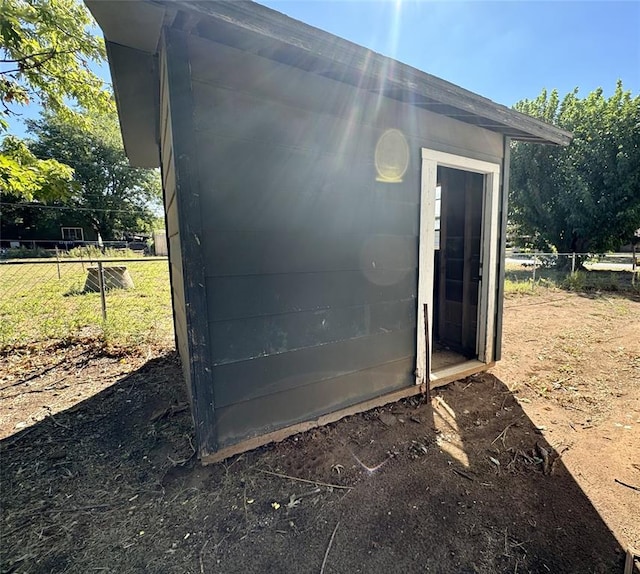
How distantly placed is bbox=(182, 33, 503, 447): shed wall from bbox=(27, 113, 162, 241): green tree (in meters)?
22.3

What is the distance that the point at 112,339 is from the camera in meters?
3.82

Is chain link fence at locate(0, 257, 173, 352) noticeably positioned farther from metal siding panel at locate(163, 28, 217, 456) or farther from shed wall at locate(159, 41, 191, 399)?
metal siding panel at locate(163, 28, 217, 456)

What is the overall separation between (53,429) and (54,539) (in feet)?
3.62

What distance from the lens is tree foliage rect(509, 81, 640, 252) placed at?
8656mm

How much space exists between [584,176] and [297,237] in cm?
1161

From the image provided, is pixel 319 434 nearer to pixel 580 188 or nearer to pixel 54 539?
pixel 54 539

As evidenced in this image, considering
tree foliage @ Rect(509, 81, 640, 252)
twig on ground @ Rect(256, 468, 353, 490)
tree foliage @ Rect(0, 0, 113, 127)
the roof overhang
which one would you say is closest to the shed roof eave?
the roof overhang

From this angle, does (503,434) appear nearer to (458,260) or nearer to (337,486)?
(337,486)

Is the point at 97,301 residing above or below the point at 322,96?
below

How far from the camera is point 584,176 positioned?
9.48m

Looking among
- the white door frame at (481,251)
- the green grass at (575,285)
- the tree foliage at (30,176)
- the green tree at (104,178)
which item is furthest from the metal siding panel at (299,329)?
the green tree at (104,178)

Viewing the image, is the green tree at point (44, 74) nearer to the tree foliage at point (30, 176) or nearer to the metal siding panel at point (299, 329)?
the tree foliage at point (30, 176)

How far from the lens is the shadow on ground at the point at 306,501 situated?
128 cm

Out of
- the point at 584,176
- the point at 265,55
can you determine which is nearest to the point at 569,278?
the point at 584,176
